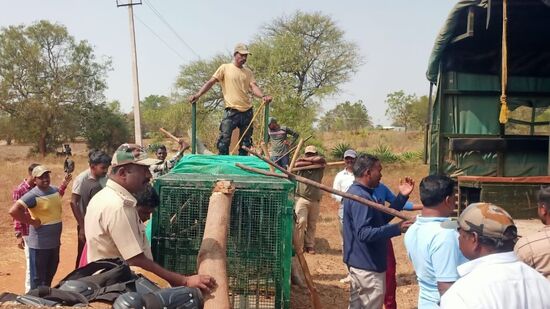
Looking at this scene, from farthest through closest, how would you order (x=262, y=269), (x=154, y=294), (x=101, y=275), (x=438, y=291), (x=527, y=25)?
(x=527, y=25) < (x=262, y=269) < (x=438, y=291) < (x=101, y=275) < (x=154, y=294)

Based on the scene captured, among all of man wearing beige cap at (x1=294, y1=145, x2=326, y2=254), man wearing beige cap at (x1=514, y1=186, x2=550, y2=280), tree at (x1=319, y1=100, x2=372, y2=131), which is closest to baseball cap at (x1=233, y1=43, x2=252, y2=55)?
man wearing beige cap at (x1=294, y1=145, x2=326, y2=254)

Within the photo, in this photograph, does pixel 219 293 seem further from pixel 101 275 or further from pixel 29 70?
pixel 29 70

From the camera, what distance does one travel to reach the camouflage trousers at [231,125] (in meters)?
6.74

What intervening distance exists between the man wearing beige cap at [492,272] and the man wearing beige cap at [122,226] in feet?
4.98

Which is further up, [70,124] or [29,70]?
[29,70]

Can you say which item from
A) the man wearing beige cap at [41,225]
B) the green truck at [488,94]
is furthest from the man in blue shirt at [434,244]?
the man wearing beige cap at [41,225]

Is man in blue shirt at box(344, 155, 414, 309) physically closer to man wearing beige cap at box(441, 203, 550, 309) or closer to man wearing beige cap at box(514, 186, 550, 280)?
man wearing beige cap at box(514, 186, 550, 280)

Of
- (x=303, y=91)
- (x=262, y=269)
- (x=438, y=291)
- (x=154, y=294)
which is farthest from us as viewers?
(x=303, y=91)

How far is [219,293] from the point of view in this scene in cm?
302

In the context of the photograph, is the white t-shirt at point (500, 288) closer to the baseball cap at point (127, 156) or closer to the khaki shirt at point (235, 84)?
the baseball cap at point (127, 156)

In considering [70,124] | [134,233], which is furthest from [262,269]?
[70,124]

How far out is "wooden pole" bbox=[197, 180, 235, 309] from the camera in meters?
3.01

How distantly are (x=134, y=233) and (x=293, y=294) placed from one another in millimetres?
3297

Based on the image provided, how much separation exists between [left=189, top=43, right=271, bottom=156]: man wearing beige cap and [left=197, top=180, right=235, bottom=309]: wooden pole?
2781 mm
